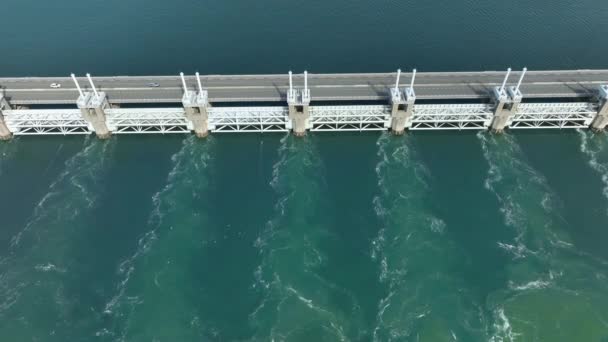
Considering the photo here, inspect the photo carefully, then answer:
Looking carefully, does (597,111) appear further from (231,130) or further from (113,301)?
(113,301)

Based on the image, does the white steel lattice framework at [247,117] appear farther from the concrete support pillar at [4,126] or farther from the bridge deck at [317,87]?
the concrete support pillar at [4,126]

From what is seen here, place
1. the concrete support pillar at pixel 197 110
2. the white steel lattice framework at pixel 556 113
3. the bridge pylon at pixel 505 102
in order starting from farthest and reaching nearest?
the white steel lattice framework at pixel 556 113 < the bridge pylon at pixel 505 102 < the concrete support pillar at pixel 197 110

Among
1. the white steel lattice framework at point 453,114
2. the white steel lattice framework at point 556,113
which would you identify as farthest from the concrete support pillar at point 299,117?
the white steel lattice framework at point 556,113

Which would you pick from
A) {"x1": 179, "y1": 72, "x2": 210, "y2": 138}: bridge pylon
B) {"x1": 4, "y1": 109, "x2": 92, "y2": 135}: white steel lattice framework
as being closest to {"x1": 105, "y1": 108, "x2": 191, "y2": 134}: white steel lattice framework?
{"x1": 179, "y1": 72, "x2": 210, "y2": 138}: bridge pylon

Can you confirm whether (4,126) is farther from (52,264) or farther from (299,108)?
(299,108)

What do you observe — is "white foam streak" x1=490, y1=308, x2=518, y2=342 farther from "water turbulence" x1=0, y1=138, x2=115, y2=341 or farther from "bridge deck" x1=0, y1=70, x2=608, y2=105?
"water turbulence" x1=0, y1=138, x2=115, y2=341

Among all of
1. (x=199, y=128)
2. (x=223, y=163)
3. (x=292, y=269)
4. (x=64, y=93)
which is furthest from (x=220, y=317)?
(x=64, y=93)
